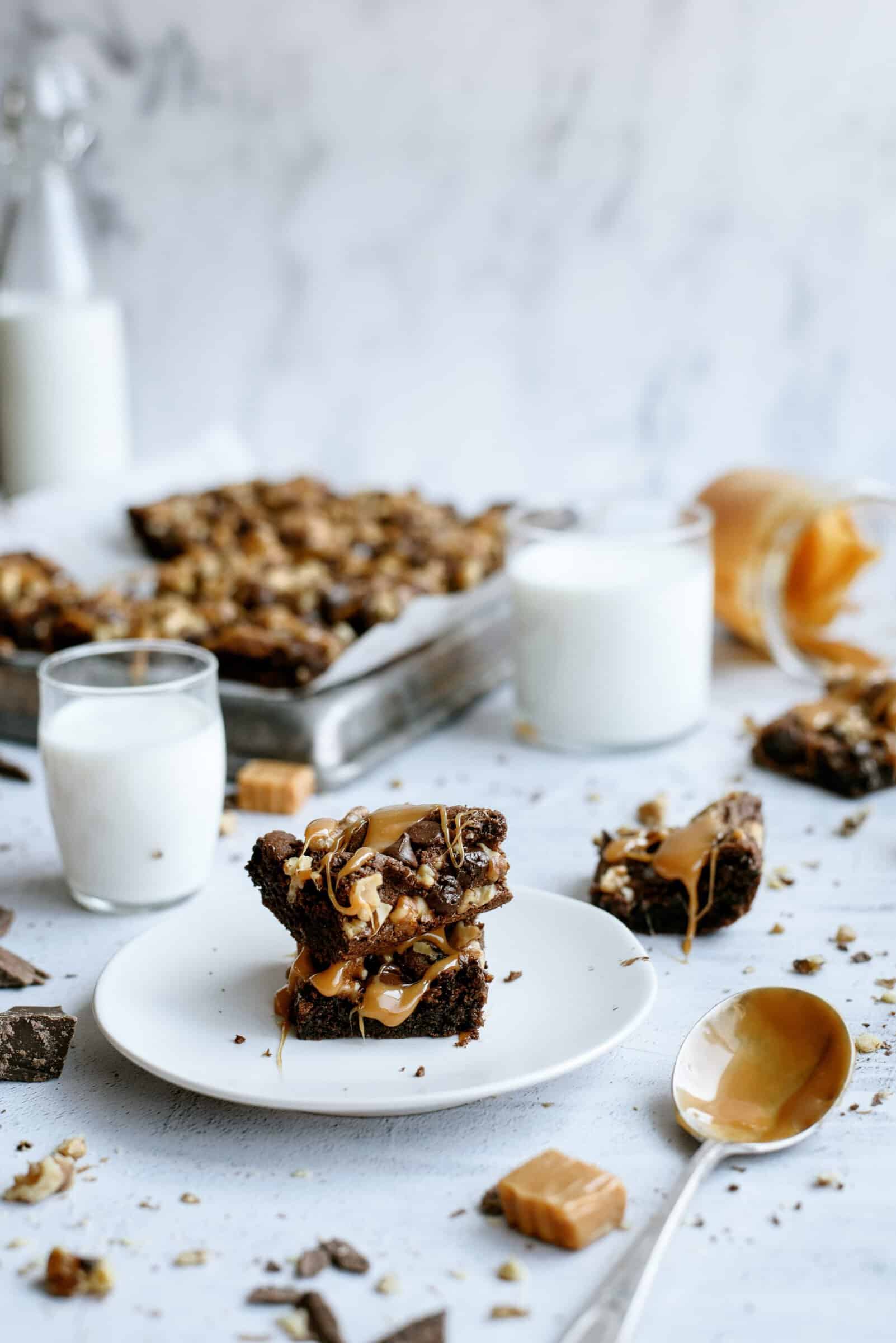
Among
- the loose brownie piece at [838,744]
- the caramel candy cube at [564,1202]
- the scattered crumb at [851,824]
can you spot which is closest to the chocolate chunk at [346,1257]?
the caramel candy cube at [564,1202]

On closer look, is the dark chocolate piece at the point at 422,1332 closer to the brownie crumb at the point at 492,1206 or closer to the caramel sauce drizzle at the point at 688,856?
the brownie crumb at the point at 492,1206

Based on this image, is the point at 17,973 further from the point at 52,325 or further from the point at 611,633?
the point at 52,325

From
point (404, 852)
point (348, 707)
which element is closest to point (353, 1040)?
point (404, 852)

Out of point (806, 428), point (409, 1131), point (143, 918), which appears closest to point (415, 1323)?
point (409, 1131)

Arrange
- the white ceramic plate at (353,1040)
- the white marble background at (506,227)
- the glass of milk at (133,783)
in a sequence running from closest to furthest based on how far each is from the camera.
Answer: the white ceramic plate at (353,1040) < the glass of milk at (133,783) < the white marble background at (506,227)

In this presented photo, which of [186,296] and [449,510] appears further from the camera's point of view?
[186,296]

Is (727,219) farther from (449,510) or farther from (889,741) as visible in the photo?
(889,741)
